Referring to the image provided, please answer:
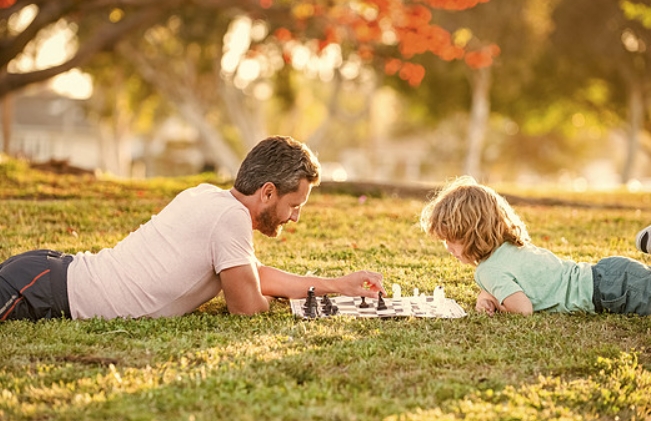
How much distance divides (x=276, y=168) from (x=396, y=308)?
131cm

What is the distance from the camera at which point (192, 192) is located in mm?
6164

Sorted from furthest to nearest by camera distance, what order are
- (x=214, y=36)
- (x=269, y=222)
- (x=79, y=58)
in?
(x=214, y=36) → (x=79, y=58) → (x=269, y=222)

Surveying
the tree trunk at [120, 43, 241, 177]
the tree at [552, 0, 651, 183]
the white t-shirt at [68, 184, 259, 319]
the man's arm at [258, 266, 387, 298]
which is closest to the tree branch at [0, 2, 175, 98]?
the man's arm at [258, 266, 387, 298]

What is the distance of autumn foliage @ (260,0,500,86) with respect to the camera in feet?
60.8

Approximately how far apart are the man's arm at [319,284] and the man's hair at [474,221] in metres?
0.58

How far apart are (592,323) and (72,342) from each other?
11.1ft

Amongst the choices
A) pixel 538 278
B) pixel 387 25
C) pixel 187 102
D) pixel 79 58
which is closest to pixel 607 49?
pixel 187 102

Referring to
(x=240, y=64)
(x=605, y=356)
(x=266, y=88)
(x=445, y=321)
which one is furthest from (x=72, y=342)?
(x=266, y=88)

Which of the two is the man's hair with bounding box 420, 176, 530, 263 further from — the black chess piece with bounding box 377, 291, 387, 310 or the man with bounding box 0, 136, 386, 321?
the man with bounding box 0, 136, 386, 321

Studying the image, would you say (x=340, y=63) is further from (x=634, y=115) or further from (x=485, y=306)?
(x=485, y=306)

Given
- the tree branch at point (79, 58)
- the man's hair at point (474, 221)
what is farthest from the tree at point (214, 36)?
the man's hair at point (474, 221)

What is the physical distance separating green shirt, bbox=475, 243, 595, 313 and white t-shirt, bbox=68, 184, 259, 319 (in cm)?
174

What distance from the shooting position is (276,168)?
602 centimetres

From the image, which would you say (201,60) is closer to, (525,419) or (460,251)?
(460,251)
